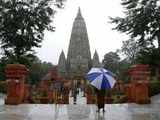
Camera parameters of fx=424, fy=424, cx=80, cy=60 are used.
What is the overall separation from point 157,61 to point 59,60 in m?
64.6

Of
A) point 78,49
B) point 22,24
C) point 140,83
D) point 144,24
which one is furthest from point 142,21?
point 78,49

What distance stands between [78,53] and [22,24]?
187ft

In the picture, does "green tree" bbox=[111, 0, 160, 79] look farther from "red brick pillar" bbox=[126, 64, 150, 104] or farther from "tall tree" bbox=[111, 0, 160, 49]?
"red brick pillar" bbox=[126, 64, 150, 104]

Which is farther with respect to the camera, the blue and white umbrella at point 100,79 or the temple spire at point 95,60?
the temple spire at point 95,60

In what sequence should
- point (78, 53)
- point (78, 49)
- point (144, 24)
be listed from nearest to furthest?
point (144, 24) < point (78, 49) < point (78, 53)

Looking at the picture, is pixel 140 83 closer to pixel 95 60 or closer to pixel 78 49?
pixel 78 49

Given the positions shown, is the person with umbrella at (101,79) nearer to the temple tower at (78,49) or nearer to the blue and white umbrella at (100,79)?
the blue and white umbrella at (100,79)

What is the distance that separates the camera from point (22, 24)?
1721 inches

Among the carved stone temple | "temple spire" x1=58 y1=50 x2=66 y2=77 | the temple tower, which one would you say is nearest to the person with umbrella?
the carved stone temple

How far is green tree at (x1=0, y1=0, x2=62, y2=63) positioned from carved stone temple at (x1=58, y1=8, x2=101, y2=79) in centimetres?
5303

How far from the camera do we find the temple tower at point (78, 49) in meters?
98.9

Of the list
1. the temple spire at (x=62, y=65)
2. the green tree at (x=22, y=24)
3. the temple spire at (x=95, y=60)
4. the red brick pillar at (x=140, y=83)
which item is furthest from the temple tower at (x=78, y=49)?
the red brick pillar at (x=140, y=83)

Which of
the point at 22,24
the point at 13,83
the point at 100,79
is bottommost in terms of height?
the point at 100,79

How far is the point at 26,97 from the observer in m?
24.3
